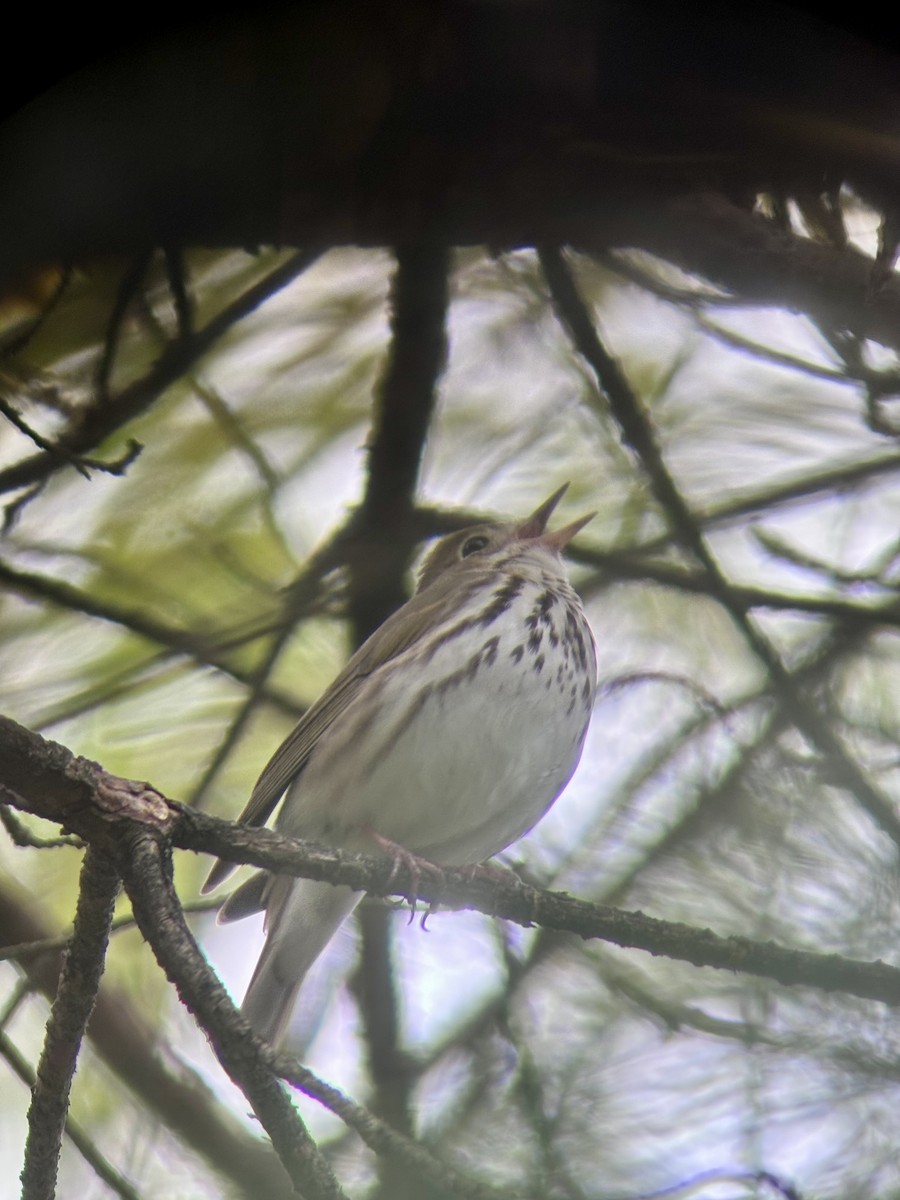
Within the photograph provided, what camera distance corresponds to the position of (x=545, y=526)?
6.94ft

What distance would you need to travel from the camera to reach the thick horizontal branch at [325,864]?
1218 mm

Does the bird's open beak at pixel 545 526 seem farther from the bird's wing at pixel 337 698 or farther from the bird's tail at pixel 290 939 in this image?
the bird's tail at pixel 290 939

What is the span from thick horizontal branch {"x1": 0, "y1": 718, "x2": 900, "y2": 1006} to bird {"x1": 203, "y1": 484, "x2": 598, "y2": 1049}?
26 cm

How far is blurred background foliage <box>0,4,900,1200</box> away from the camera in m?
1.60

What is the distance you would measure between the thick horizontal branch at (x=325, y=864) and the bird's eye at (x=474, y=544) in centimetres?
68

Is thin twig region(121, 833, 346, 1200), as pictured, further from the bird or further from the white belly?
the white belly

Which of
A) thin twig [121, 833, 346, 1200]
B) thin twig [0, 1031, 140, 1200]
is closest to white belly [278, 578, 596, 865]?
thin twig [0, 1031, 140, 1200]

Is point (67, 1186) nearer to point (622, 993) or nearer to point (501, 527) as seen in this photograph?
point (622, 993)

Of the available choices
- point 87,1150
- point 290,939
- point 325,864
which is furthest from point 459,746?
point 87,1150

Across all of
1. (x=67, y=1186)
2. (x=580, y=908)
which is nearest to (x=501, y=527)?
(x=580, y=908)

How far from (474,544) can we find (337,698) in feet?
1.42

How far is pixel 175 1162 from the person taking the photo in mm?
1657

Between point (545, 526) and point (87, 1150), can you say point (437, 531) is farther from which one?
point (87, 1150)

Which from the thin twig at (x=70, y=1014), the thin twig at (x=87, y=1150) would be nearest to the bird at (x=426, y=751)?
the thin twig at (x=87, y=1150)
